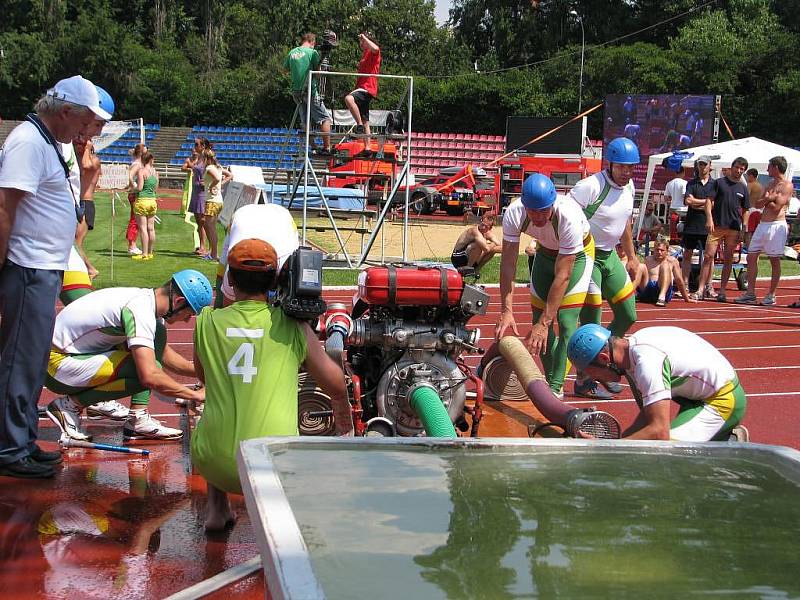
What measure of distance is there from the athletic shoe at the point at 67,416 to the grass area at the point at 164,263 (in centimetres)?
725

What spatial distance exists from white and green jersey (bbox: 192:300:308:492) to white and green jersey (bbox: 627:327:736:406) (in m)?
1.72

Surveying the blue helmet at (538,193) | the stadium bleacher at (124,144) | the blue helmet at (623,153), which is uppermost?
the stadium bleacher at (124,144)

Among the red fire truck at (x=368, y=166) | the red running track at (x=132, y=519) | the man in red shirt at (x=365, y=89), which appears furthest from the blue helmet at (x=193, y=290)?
the man in red shirt at (x=365, y=89)

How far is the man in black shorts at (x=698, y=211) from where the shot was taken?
1435 cm

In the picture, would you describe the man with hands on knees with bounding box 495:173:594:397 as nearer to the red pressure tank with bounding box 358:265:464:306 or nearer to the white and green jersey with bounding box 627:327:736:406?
the red pressure tank with bounding box 358:265:464:306

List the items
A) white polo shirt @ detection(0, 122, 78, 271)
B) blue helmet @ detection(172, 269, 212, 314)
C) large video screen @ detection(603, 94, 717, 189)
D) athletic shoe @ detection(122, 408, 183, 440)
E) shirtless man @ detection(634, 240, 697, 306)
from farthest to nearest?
large video screen @ detection(603, 94, 717, 189)
shirtless man @ detection(634, 240, 697, 306)
athletic shoe @ detection(122, 408, 183, 440)
blue helmet @ detection(172, 269, 212, 314)
white polo shirt @ detection(0, 122, 78, 271)

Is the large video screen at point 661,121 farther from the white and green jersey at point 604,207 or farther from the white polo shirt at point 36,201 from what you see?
the white polo shirt at point 36,201

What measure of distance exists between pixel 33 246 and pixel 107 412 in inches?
71.5

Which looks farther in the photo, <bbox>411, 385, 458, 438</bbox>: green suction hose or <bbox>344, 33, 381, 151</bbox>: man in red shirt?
<bbox>344, 33, 381, 151</bbox>: man in red shirt

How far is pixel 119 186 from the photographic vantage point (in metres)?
16.9

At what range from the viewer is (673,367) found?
4.91 m

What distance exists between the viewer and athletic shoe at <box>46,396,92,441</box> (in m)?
5.79

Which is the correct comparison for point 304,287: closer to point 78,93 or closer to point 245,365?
point 245,365

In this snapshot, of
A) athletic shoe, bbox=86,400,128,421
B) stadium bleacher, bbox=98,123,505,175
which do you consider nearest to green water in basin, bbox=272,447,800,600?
athletic shoe, bbox=86,400,128,421
